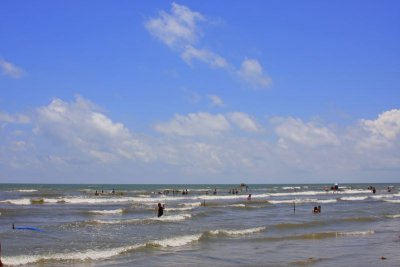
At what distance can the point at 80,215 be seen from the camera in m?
44.0

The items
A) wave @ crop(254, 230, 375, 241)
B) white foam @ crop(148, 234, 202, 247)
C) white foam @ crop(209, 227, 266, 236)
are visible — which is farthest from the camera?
white foam @ crop(209, 227, 266, 236)

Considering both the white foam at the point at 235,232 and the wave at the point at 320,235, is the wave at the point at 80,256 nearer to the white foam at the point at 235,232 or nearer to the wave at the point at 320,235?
the white foam at the point at 235,232

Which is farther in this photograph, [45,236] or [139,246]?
[45,236]

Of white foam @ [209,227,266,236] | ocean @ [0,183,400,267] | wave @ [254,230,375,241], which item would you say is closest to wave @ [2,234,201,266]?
ocean @ [0,183,400,267]

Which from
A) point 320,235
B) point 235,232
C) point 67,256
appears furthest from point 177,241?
point 320,235

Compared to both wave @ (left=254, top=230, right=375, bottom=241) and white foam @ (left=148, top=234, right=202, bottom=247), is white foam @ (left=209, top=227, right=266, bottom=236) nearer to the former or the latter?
white foam @ (left=148, top=234, right=202, bottom=247)

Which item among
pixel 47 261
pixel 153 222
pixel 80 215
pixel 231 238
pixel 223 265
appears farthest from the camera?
pixel 80 215

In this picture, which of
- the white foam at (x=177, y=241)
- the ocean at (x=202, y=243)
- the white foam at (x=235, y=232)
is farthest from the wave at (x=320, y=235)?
the white foam at (x=177, y=241)

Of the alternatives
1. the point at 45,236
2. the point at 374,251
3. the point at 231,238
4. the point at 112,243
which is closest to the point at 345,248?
the point at 374,251

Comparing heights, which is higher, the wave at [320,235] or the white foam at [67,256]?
the wave at [320,235]

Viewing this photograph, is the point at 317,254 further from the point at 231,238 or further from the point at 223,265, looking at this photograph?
the point at 231,238

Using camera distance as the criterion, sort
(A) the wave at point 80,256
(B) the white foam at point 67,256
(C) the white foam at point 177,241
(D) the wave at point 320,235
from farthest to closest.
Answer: (D) the wave at point 320,235, (C) the white foam at point 177,241, (A) the wave at point 80,256, (B) the white foam at point 67,256

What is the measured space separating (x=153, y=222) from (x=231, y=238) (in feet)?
34.1

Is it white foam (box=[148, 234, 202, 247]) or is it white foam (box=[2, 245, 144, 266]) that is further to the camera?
white foam (box=[148, 234, 202, 247])
